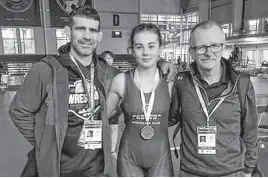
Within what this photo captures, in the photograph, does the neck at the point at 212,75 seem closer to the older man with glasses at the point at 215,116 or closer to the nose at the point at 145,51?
the older man with glasses at the point at 215,116

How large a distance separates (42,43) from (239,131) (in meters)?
17.6

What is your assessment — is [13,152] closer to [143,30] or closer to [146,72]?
[146,72]

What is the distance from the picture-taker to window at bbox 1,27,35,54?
16.2 metres

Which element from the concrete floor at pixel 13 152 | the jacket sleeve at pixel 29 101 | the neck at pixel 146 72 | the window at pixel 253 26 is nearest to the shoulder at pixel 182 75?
the neck at pixel 146 72

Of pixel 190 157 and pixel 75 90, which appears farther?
pixel 75 90

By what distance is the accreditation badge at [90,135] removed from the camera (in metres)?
1.46

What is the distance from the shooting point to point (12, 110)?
4.76ft

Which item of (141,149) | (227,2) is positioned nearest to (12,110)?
(141,149)

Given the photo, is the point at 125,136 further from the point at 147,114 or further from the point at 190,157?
Answer: the point at 190,157

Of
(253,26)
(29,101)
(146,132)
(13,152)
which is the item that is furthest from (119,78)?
(253,26)

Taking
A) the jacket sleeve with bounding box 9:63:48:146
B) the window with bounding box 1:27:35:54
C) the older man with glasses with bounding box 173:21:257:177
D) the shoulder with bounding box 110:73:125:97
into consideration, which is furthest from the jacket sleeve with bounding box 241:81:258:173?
the window with bounding box 1:27:35:54

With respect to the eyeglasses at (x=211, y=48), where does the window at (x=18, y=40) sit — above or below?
above

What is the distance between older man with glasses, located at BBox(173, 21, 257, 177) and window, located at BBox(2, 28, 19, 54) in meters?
17.3

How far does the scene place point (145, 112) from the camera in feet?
4.78
